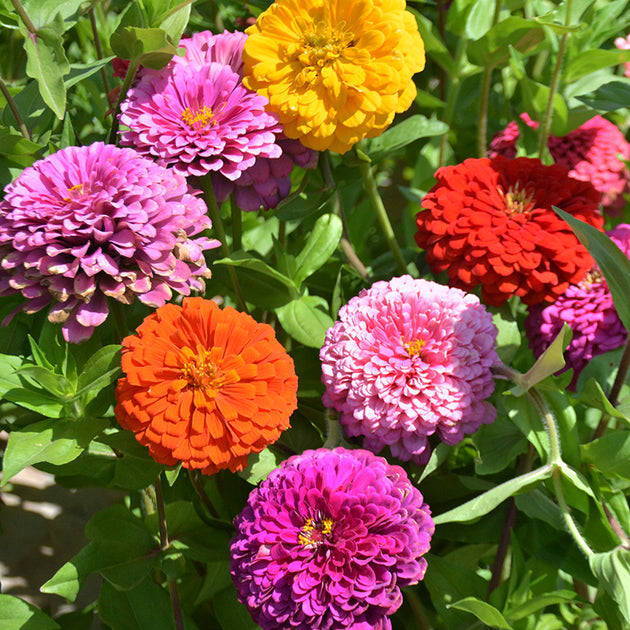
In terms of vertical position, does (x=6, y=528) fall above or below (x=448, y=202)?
below

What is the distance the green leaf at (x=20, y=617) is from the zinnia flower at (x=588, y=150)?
687 millimetres

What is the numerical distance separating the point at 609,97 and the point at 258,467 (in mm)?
528

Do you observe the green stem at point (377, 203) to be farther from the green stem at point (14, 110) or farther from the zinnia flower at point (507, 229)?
the green stem at point (14, 110)

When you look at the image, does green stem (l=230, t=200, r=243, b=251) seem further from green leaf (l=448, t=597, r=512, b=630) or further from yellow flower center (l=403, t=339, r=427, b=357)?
green leaf (l=448, t=597, r=512, b=630)

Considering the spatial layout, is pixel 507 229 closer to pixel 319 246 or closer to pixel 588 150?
pixel 319 246

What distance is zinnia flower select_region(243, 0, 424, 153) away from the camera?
66 cm

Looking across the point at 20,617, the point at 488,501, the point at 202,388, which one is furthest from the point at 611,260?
the point at 20,617

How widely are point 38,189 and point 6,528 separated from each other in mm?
584

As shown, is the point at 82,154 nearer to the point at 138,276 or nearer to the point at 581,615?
the point at 138,276

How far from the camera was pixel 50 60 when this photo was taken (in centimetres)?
64

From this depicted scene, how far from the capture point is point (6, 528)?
100 centimetres

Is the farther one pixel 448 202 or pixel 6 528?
pixel 6 528

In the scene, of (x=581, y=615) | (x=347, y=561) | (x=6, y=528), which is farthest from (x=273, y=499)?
(x=6, y=528)

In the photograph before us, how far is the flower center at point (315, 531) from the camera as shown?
552 mm
